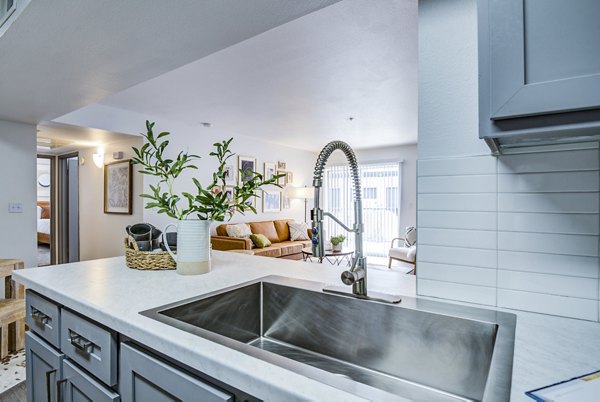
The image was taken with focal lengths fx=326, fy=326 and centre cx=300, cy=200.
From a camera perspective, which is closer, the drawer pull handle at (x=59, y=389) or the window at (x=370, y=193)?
the drawer pull handle at (x=59, y=389)

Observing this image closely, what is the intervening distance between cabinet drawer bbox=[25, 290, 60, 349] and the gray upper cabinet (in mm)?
1417

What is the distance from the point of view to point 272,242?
5871 millimetres

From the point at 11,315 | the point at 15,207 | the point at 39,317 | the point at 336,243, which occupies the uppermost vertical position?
the point at 15,207

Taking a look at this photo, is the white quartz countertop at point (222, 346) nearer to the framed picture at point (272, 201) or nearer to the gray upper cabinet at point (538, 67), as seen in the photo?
the gray upper cabinet at point (538, 67)

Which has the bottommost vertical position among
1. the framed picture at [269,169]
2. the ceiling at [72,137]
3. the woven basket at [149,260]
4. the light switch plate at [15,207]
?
the woven basket at [149,260]

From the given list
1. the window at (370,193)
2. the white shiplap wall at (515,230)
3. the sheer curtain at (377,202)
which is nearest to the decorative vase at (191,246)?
the white shiplap wall at (515,230)

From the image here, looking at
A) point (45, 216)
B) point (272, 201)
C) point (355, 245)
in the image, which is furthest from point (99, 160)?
point (355, 245)

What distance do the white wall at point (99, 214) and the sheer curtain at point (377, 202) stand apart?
3713mm

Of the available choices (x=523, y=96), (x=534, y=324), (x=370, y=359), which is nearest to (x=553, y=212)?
(x=534, y=324)

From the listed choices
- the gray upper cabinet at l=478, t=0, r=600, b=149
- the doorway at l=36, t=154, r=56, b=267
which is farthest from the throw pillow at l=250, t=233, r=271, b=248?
the gray upper cabinet at l=478, t=0, r=600, b=149

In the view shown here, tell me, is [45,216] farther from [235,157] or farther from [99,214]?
[235,157]

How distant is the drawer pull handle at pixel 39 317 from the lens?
118 centimetres

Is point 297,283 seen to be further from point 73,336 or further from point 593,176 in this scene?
point 593,176

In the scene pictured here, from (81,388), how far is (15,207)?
11.1 ft
